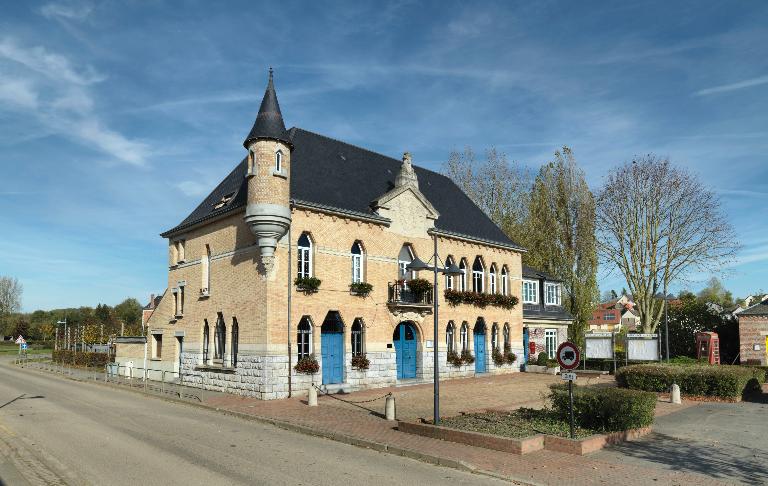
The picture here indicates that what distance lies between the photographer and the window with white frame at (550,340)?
36.9 meters

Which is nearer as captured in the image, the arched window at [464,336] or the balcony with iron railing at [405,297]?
the balcony with iron railing at [405,297]

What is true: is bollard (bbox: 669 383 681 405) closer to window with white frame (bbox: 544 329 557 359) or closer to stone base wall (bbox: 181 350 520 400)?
stone base wall (bbox: 181 350 520 400)

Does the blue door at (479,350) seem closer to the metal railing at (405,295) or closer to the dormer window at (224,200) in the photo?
the metal railing at (405,295)

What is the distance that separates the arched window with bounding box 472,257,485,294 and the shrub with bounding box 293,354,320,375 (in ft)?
38.7

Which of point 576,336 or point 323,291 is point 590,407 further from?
point 576,336

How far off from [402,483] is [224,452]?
4.24 meters

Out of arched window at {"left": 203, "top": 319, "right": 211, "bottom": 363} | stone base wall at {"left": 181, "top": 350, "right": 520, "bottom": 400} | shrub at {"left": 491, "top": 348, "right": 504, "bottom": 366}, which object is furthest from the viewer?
shrub at {"left": 491, "top": 348, "right": 504, "bottom": 366}

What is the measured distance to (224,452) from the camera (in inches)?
472

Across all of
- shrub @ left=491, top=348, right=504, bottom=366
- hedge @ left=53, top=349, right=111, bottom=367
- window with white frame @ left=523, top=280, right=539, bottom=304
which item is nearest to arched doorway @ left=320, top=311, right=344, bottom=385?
shrub @ left=491, top=348, right=504, bottom=366

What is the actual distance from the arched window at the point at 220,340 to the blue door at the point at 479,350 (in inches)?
523

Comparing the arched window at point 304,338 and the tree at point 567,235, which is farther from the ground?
the tree at point 567,235

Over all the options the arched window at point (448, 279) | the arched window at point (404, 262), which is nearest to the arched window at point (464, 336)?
the arched window at point (448, 279)

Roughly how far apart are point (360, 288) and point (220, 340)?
20.1ft

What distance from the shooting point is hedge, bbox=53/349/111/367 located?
1620 inches
